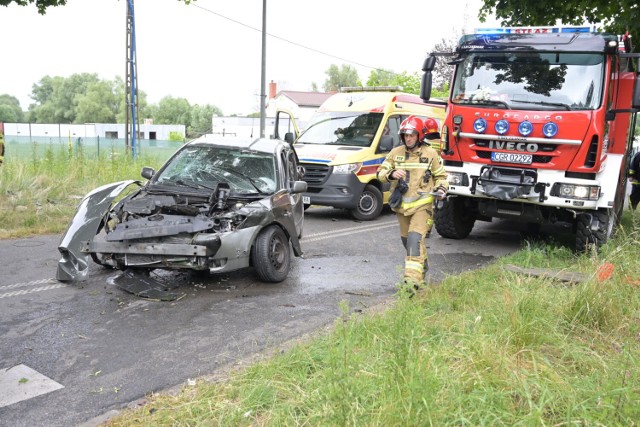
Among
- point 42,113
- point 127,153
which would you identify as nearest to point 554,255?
point 127,153

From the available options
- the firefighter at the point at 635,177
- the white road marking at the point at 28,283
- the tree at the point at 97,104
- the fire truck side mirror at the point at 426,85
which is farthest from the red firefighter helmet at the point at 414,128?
the tree at the point at 97,104

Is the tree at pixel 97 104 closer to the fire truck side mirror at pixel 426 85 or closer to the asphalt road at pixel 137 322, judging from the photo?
the asphalt road at pixel 137 322

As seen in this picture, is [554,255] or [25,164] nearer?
[554,255]

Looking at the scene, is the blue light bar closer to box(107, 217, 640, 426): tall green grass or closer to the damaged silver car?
the damaged silver car

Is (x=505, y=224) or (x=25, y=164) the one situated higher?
(x=25, y=164)

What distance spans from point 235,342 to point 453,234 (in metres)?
5.83

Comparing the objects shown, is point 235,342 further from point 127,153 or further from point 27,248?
point 127,153

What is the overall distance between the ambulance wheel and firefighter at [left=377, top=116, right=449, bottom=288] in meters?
5.62

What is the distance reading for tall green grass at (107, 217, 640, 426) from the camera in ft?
9.68

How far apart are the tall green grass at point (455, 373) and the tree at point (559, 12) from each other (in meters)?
8.84

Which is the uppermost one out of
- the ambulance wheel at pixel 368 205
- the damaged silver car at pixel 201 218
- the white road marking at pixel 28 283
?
the damaged silver car at pixel 201 218

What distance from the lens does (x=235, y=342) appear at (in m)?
4.88

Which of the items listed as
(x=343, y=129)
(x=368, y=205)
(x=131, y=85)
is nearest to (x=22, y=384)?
(x=368, y=205)

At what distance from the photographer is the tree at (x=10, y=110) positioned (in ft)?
331
